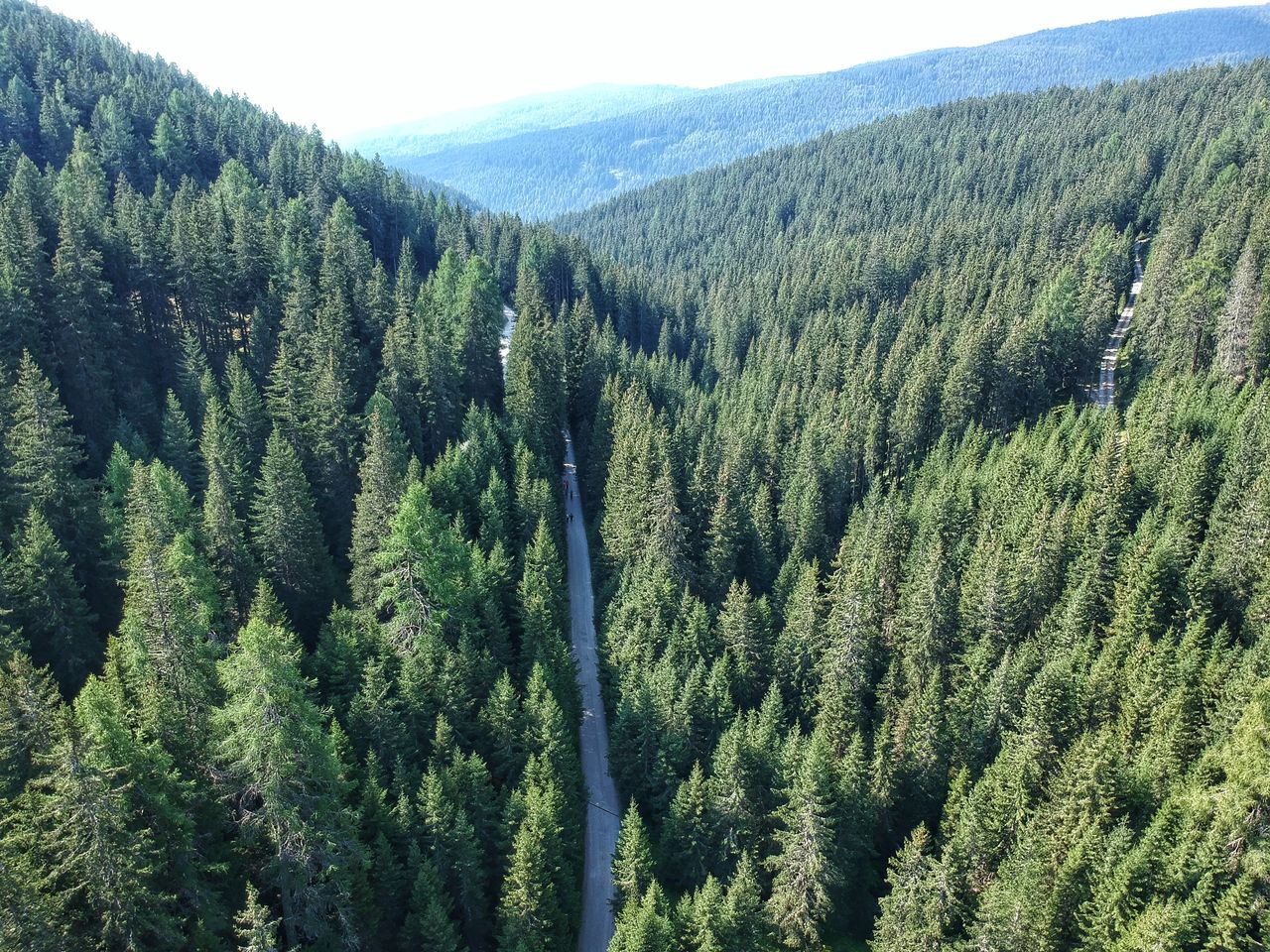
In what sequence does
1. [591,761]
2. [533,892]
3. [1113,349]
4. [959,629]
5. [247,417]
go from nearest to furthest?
[533,892]
[959,629]
[591,761]
[247,417]
[1113,349]

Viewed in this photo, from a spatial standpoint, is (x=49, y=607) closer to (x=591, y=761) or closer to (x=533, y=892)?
(x=533, y=892)

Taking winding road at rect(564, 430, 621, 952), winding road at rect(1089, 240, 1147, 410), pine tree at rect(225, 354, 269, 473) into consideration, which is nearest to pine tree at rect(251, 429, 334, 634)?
pine tree at rect(225, 354, 269, 473)

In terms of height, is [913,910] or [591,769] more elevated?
[913,910]

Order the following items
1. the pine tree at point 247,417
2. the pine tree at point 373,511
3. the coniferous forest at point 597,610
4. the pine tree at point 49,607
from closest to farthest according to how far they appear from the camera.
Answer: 1. the coniferous forest at point 597,610
2. the pine tree at point 49,607
3. the pine tree at point 373,511
4. the pine tree at point 247,417

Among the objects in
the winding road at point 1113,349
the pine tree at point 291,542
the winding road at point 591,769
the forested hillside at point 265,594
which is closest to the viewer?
the forested hillside at point 265,594

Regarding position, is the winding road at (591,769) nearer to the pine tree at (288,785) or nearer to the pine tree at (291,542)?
the pine tree at (288,785)

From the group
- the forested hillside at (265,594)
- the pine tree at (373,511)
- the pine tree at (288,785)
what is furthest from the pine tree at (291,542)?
the pine tree at (288,785)

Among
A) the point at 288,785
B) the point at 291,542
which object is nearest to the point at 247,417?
the point at 291,542
